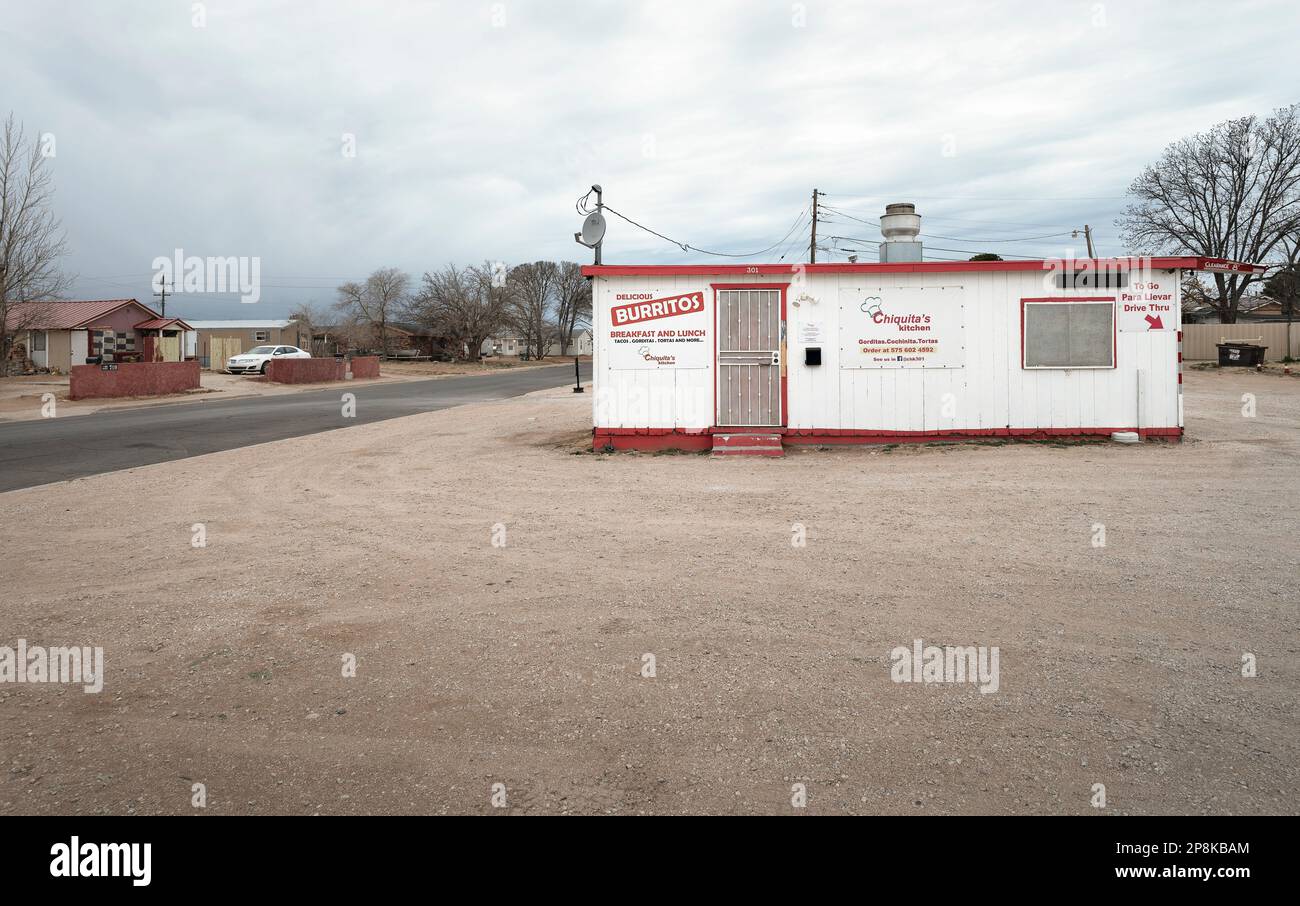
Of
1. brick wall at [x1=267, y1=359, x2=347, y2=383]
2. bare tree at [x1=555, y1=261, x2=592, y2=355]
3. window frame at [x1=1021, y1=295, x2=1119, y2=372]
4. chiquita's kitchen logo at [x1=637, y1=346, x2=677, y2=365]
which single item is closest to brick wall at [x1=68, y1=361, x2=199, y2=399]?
brick wall at [x1=267, y1=359, x2=347, y2=383]

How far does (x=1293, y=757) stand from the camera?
3.59 m

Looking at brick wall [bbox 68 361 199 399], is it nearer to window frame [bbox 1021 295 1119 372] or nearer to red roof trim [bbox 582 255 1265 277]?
red roof trim [bbox 582 255 1265 277]

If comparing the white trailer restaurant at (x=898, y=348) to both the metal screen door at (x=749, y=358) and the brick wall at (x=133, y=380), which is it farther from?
the brick wall at (x=133, y=380)

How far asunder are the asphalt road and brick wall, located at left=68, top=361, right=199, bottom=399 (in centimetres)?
358

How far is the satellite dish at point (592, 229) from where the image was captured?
61.7ft

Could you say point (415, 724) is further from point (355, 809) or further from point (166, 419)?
point (166, 419)

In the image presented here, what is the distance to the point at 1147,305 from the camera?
13664mm

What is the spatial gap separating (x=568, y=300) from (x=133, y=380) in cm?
7150

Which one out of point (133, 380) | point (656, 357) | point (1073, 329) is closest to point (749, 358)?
point (656, 357)

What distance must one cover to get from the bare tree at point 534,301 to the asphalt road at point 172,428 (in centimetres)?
5156

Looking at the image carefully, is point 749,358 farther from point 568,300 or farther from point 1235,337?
point 568,300

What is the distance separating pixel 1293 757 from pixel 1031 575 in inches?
109

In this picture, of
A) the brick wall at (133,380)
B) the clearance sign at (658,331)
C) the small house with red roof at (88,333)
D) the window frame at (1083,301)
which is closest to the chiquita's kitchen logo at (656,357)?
the clearance sign at (658,331)

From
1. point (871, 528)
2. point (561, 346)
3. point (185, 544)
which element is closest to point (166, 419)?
point (185, 544)
